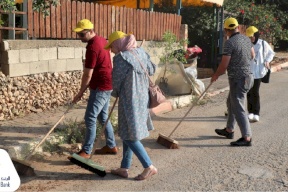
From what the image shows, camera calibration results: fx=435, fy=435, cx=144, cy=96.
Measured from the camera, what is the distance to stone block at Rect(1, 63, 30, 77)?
7.05 m

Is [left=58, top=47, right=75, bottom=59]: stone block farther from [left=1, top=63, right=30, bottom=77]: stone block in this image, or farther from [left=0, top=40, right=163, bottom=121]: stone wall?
[left=1, top=63, right=30, bottom=77]: stone block

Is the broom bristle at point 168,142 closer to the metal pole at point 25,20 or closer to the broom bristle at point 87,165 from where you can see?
the broom bristle at point 87,165

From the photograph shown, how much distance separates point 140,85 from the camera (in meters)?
4.64

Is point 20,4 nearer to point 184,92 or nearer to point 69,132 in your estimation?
point 69,132

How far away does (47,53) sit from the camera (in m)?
7.82

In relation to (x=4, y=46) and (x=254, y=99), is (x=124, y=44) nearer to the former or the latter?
(x=4, y=46)

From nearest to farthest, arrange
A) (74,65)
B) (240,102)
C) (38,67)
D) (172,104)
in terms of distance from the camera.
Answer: (240,102), (38,67), (74,65), (172,104)

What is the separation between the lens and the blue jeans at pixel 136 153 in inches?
184

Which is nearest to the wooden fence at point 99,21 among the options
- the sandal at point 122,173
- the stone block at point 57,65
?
the stone block at point 57,65

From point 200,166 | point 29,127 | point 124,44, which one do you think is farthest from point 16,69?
point 200,166

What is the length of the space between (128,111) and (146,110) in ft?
0.79

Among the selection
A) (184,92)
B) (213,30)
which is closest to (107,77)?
(184,92)

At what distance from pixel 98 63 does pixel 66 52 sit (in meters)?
3.14

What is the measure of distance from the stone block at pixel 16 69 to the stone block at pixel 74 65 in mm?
1060
